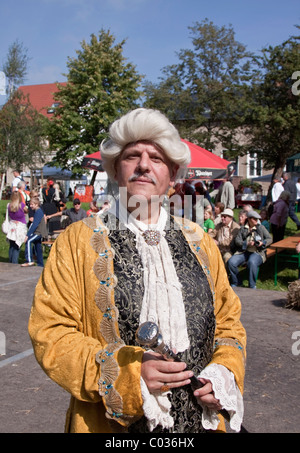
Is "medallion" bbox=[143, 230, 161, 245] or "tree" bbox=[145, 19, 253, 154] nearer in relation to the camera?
"medallion" bbox=[143, 230, 161, 245]

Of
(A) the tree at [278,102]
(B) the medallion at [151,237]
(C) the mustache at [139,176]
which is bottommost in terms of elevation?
(B) the medallion at [151,237]

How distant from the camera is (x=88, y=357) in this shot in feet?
5.25

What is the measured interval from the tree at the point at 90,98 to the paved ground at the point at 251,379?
21850mm

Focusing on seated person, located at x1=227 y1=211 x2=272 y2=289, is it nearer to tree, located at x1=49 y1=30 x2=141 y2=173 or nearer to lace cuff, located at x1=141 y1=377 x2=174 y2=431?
lace cuff, located at x1=141 y1=377 x2=174 y2=431

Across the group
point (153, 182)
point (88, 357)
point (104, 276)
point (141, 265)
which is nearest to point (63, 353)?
point (88, 357)

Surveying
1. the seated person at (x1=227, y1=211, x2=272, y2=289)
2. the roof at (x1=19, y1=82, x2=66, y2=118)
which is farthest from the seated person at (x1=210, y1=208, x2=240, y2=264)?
the roof at (x1=19, y1=82, x2=66, y2=118)

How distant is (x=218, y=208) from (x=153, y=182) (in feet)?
29.8

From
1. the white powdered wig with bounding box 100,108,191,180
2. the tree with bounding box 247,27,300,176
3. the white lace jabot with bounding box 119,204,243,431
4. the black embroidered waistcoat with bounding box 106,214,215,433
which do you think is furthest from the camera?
the tree with bounding box 247,27,300,176

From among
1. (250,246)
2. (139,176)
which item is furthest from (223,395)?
(250,246)

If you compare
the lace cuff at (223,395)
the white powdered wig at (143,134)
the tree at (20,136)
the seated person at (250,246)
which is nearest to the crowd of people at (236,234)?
the seated person at (250,246)

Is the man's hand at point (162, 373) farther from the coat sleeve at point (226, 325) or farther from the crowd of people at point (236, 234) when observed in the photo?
the crowd of people at point (236, 234)

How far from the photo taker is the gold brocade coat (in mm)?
1568

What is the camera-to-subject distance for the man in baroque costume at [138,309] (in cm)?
158
